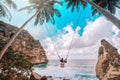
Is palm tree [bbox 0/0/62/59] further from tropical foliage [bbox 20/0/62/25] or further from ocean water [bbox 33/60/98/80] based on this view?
ocean water [bbox 33/60/98/80]

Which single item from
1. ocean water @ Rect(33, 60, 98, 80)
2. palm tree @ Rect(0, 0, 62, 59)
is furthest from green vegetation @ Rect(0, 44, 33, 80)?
ocean water @ Rect(33, 60, 98, 80)

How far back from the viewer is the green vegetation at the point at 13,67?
14.3 metres

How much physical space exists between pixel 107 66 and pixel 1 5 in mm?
13939

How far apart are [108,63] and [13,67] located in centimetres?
Answer: 1237

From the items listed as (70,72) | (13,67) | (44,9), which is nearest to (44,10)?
(44,9)

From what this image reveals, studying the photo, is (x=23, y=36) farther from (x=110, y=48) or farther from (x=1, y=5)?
(x=1, y=5)

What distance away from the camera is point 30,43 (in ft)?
228

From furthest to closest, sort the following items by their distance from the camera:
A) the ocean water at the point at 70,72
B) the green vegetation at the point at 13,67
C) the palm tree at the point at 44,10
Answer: the ocean water at the point at 70,72 → the palm tree at the point at 44,10 → the green vegetation at the point at 13,67

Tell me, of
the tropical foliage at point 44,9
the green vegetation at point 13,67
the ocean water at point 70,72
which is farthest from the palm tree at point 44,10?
the ocean water at point 70,72

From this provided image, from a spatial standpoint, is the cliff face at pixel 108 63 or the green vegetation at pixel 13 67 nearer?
the green vegetation at pixel 13 67

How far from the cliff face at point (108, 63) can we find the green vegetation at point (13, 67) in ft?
33.0

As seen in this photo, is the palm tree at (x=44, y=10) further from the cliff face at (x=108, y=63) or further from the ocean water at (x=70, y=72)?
the ocean water at (x=70, y=72)

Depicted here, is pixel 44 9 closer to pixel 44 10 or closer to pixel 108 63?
pixel 44 10

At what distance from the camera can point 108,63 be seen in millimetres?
23625
